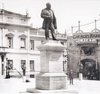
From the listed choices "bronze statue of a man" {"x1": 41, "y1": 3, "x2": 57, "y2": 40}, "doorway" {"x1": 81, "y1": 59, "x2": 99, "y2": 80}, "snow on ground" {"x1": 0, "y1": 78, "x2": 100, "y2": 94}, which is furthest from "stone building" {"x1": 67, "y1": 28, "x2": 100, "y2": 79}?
"bronze statue of a man" {"x1": 41, "y1": 3, "x2": 57, "y2": 40}

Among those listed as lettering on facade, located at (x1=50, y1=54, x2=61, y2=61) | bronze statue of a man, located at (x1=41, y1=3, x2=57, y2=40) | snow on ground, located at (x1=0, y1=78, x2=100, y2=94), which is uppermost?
bronze statue of a man, located at (x1=41, y1=3, x2=57, y2=40)

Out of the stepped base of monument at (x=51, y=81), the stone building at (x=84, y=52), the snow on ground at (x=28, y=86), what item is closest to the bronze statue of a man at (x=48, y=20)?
the stepped base of monument at (x=51, y=81)

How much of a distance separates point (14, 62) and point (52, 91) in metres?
31.3

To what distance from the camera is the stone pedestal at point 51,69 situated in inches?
587

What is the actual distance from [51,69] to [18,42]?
1232 inches

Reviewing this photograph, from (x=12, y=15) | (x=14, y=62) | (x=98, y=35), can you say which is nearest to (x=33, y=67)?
(x=14, y=62)

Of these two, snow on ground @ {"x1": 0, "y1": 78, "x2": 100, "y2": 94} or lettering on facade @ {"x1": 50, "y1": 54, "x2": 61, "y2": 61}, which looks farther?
snow on ground @ {"x1": 0, "y1": 78, "x2": 100, "y2": 94}

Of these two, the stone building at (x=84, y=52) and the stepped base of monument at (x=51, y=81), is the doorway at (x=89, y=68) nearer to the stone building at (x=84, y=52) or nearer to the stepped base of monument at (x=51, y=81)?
the stone building at (x=84, y=52)

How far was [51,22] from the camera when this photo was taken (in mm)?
16047

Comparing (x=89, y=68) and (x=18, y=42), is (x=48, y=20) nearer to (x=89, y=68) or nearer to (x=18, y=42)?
(x=18, y=42)

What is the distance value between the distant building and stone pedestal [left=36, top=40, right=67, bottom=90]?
2636cm

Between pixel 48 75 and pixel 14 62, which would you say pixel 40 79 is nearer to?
pixel 48 75

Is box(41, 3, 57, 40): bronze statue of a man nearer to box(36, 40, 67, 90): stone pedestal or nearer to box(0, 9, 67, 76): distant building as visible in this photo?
box(36, 40, 67, 90): stone pedestal

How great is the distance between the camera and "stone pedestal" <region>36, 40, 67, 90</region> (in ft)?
49.0
